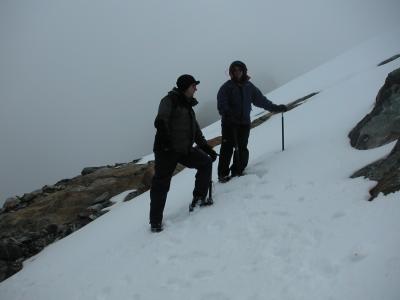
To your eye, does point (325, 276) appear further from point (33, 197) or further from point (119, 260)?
point (33, 197)

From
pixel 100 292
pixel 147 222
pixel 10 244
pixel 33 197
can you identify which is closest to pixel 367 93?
pixel 147 222

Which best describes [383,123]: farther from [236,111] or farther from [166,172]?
[166,172]

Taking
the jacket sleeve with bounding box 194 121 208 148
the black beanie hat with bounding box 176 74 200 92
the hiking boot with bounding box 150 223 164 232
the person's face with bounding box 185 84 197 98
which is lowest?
the hiking boot with bounding box 150 223 164 232

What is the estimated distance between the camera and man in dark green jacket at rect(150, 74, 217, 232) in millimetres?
7258

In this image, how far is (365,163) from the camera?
7461 mm

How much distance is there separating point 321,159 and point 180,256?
3.93 meters

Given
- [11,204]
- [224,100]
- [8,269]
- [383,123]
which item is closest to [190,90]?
[224,100]

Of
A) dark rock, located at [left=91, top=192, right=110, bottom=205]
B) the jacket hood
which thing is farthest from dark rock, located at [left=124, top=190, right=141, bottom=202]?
the jacket hood

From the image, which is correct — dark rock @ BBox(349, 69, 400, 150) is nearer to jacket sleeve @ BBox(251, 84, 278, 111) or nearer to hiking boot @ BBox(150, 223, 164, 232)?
jacket sleeve @ BBox(251, 84, 278, 111)

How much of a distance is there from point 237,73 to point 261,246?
166 inches

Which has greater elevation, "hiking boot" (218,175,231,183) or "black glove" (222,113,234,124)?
"black glove" (222,113,234,124)

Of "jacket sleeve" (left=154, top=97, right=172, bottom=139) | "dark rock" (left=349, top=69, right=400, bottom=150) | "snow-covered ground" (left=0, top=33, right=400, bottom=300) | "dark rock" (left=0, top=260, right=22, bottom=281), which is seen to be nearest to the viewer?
"snow-covered ground" (left=0, top=33, right=400, bottom=300)

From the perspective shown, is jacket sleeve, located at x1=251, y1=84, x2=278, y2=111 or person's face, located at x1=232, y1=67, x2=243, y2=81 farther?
jacket sleeve, located at x1=251, y1=84, x2=278, y2=111

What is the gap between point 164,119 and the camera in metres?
7.11
